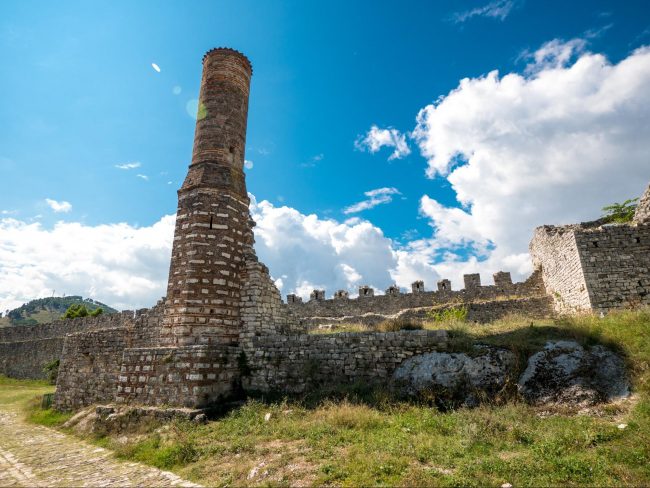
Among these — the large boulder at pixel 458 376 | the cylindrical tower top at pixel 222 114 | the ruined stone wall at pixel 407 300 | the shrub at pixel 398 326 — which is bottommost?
the large boulder at pixel 458 376

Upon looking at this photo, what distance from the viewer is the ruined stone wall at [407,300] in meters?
21.8

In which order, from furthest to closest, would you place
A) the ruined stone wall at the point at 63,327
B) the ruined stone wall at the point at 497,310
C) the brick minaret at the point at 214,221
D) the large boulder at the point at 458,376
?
the ruined stone wall at the point at 63,327
the ruined stone wall at the point at 497,310
the brick minaret at the point at 214,221
the large boulder at the point at 458,376

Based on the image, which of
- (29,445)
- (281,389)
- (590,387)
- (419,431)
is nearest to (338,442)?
(419,431)

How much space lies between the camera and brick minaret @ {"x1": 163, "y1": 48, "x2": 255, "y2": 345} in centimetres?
1184

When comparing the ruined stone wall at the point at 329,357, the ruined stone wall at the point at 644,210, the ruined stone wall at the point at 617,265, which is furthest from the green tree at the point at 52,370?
the ruined stone wall at the point at 644,210

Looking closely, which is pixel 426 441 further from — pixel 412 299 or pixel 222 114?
pixel 412 299

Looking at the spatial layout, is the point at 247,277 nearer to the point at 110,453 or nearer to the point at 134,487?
the point at 110,453

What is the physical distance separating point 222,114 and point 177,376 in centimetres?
946

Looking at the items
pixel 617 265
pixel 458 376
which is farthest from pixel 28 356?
pixel 617 265

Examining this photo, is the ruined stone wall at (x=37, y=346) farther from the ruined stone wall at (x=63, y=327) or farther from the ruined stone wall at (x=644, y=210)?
the ruined stone wall at (x=644, y=210)

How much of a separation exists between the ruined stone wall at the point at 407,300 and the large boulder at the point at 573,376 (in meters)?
12.9

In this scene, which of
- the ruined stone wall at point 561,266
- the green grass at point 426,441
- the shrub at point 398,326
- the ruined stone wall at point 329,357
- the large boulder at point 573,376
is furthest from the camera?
the ruined stone wall at point 561,266

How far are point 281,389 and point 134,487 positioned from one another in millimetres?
5306

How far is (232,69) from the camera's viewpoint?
47.7 feet
